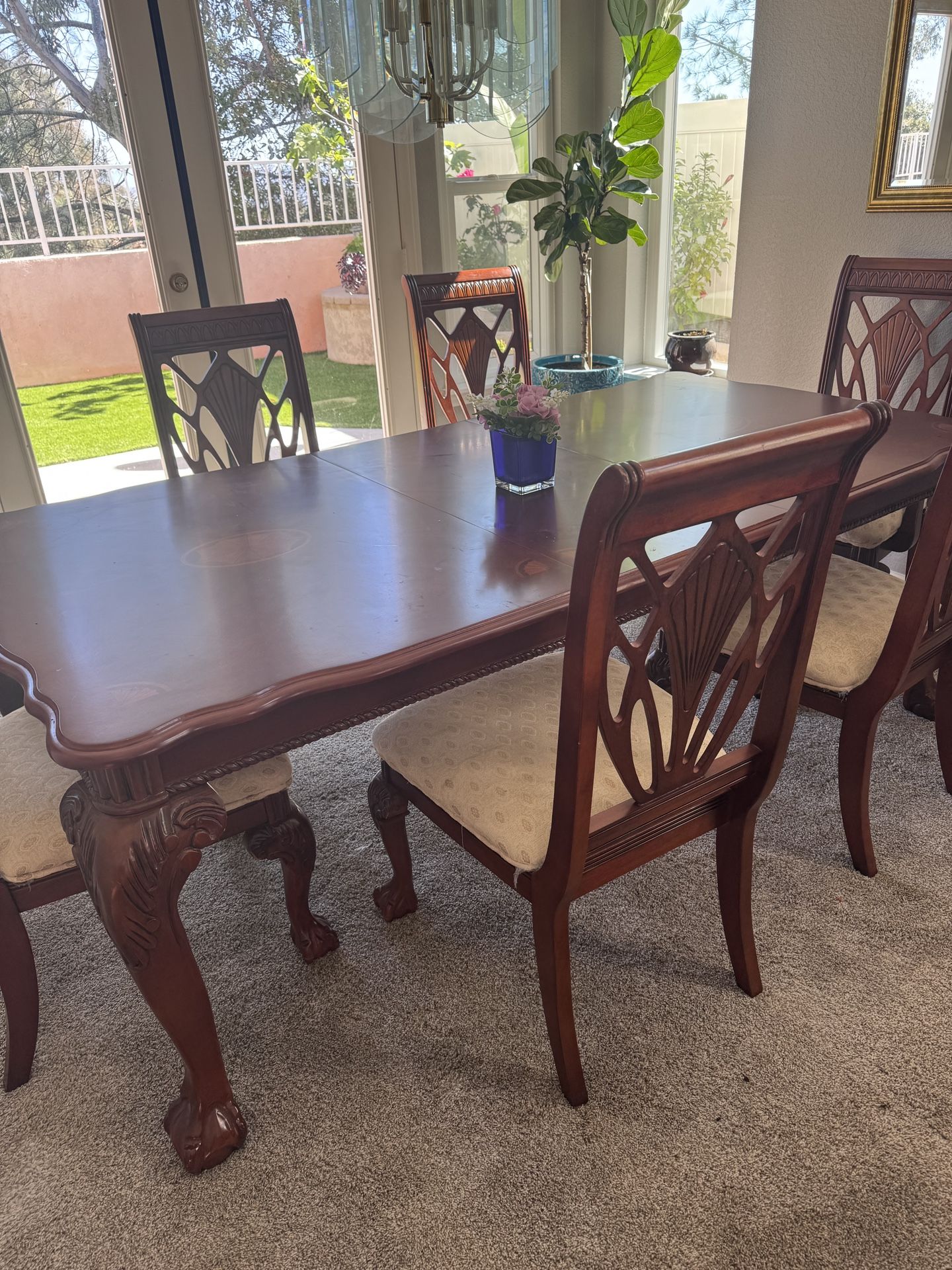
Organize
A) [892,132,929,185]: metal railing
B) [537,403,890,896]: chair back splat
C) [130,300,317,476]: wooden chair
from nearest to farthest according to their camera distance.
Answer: [537,403,890,896]: chair back splat < [130,300,317,476]: wooden chair < [892,132,929,185]: metal railing

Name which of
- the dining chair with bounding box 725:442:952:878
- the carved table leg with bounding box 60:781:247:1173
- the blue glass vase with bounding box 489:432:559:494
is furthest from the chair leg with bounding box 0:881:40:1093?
the dining chair with bounding box 725:442:952:878

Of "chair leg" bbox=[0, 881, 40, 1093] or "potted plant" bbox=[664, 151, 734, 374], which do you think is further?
"potted plant" bbox=[664, 151, 734, 374]

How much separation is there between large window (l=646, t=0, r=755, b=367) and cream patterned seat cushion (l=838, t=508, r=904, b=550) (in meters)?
1.43

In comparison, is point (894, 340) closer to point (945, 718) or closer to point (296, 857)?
point (945, 718)

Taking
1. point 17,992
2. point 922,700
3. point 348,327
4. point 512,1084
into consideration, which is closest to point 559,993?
point 512,1084

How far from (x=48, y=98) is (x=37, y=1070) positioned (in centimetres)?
269

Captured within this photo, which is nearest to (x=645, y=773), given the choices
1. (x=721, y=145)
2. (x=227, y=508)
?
(x=227, y=508)

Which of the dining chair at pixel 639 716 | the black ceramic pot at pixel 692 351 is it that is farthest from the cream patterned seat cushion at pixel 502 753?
the black ceramic pot at pixel 692 351

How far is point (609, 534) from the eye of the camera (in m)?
0.93

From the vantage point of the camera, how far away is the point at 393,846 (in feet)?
5.42

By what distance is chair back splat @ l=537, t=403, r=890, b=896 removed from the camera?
3.09 feet

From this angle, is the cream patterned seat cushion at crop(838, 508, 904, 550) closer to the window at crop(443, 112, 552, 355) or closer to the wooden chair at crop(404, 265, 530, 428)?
the wooden chair at crop(404, 265, 530, 428)

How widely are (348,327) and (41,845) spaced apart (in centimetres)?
274

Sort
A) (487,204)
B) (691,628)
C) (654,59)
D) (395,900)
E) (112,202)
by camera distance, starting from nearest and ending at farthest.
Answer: (691,628)
(395,900)
(112,202)
(654,59)
(487,204)
